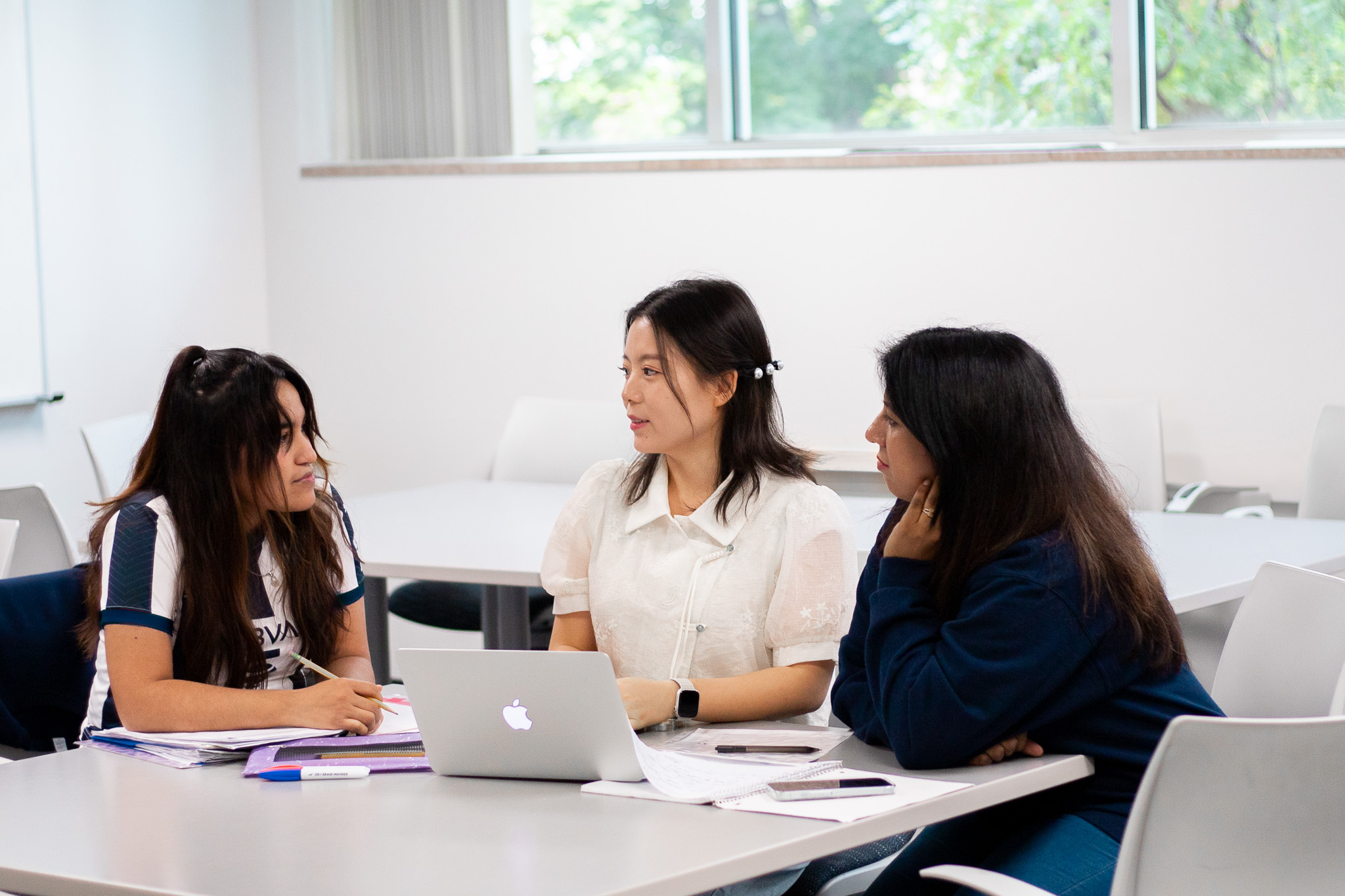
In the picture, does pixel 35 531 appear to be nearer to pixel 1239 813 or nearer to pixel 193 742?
pixel 193 742

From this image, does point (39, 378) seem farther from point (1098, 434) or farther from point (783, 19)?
point (1098, 434)

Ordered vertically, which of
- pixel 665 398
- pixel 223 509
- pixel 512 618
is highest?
pixel 665 398

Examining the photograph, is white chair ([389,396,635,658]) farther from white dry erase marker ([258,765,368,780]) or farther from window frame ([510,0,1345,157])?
white dry erase marker ([258,765,368,780])

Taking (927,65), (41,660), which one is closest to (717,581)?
(41,660)

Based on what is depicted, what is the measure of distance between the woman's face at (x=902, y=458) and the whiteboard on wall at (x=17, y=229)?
10.5 ft

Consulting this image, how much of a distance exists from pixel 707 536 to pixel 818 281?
8.12 feet

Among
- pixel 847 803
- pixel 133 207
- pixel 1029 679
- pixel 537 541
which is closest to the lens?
pixel 847 803

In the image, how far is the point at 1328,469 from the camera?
3412 millimetres

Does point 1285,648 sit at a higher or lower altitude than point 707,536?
lower

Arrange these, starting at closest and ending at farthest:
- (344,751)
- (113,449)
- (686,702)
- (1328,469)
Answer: (344,751) → (686,702) → (1328,469) → (113,449)

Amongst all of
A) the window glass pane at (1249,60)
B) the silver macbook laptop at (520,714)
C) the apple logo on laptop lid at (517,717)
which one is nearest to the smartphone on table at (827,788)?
the silver macbook laptop at (520,714)

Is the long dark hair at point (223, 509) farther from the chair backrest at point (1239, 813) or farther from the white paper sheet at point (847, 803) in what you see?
the chair backrest at point (1239, 813)

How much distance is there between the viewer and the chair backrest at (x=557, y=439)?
12.8ft

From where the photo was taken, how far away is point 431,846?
1340 millimetres
